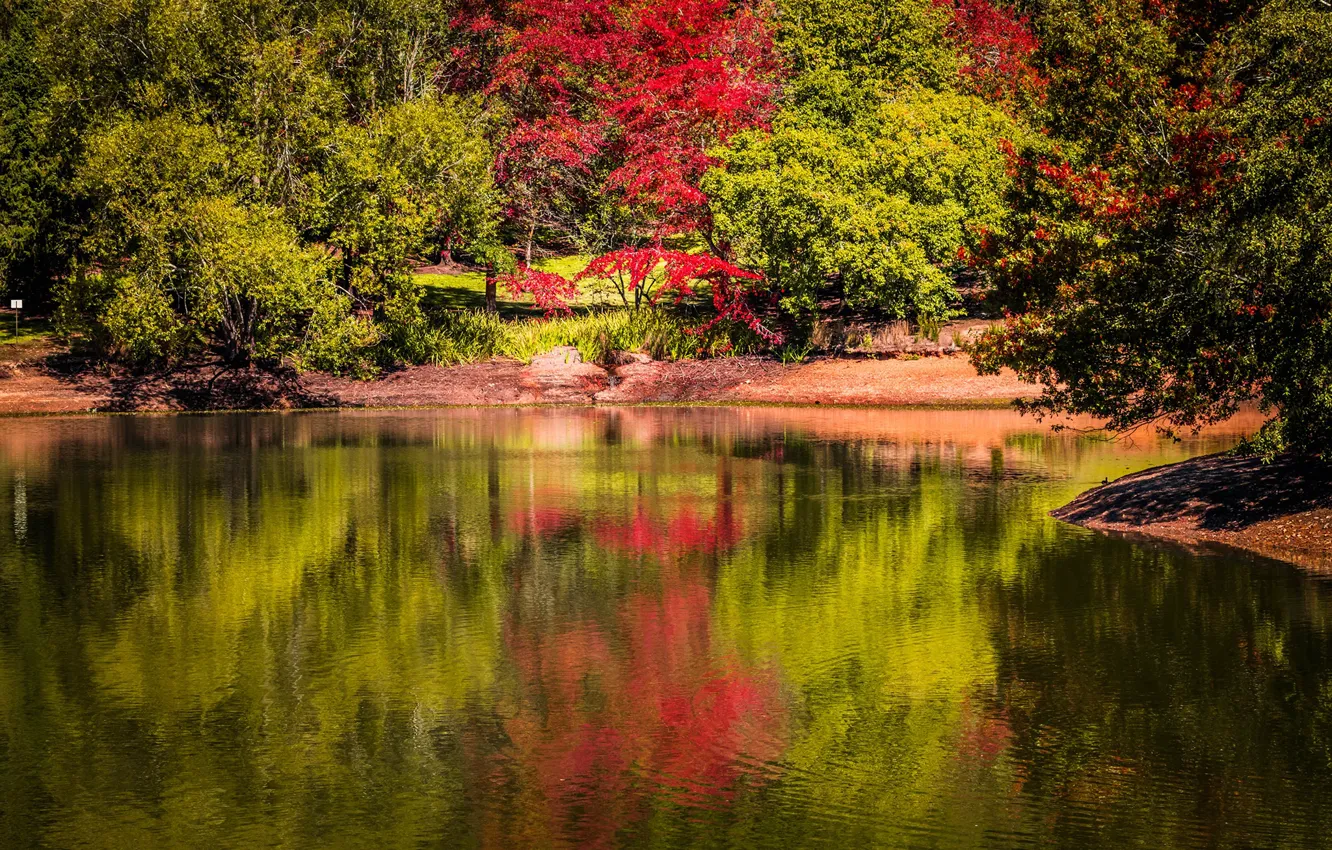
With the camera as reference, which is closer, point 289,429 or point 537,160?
point 289,429

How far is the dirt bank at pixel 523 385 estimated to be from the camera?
1628 inches

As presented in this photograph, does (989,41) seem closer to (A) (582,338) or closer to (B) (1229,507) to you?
(A) (582,338)

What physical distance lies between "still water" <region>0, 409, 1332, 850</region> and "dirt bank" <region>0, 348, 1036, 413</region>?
565 inches

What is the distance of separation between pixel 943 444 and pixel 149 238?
884 inches

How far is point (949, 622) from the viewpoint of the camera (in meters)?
16.4

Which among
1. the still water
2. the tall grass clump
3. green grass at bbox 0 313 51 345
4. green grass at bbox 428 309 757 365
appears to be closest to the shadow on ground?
green grass at bbox 0 313 51 345

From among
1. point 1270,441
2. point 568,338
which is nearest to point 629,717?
point 1270,441

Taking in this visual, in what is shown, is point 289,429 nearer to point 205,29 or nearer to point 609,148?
point 205,29

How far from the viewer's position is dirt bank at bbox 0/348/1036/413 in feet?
136

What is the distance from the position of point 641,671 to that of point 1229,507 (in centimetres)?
1143

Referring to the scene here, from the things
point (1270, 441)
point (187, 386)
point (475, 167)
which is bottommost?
point (1270, 441)

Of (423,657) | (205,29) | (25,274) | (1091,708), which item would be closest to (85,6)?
(205,29)

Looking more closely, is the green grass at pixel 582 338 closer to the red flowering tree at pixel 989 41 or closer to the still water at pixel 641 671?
the red flowering tree at pixel 989 41

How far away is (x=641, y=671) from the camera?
14328 millimetres
